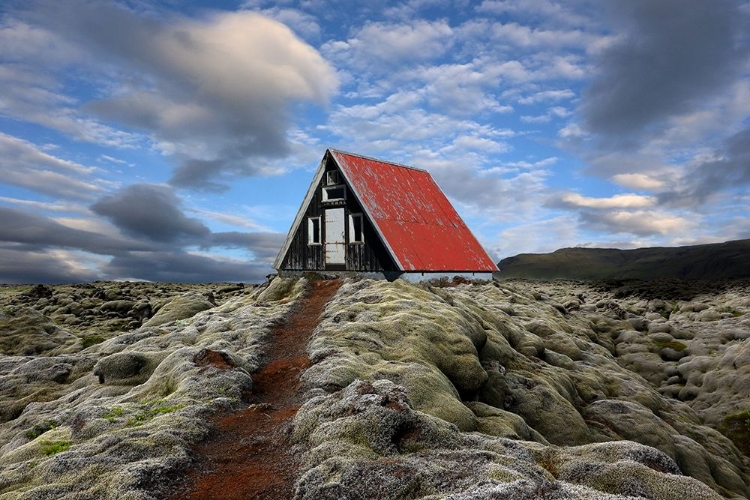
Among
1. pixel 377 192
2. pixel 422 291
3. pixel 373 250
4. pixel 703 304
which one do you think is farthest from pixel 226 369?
pixel 703 304

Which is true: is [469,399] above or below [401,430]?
below

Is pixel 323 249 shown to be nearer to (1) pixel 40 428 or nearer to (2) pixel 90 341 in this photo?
(2) pixel 90 341

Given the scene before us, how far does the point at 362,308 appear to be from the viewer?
973 inches

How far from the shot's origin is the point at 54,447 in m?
12.9

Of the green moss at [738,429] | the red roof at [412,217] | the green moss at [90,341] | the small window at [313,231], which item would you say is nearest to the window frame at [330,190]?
the red roof at [412,217]

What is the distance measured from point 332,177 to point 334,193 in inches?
58.2

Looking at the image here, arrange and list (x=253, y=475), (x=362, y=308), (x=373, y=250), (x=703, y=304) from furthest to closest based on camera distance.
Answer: (x=703, y=304) → (x=373, y=250) → (x=362, y=308) → (x=253, y=475)

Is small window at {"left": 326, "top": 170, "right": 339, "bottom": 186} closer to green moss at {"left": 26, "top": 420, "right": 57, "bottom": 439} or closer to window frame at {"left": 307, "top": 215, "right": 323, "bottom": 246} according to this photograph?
window frame at {"left": 307, "top": 215, "right": 323, "bottom": 246}

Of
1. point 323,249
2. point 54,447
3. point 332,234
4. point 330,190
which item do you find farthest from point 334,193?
point 54,447

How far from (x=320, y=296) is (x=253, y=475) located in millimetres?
21555

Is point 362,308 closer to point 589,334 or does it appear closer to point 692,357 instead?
point 589,334

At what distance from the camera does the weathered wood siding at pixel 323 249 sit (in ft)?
127

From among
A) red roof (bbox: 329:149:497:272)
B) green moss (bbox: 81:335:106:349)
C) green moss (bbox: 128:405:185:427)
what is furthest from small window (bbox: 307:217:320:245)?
green moss (bbox: 128:405:185:427)

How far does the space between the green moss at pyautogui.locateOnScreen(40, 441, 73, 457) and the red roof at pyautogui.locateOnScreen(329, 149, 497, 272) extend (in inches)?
1033
